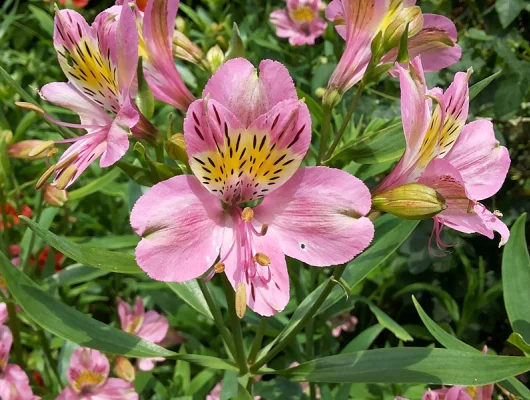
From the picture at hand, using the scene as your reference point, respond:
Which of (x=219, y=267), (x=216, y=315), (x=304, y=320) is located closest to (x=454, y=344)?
(x=304, y=320)

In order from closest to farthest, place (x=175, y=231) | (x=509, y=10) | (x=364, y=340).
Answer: (x=175, y=231), (x=364, y=340), (x=509, y=10)

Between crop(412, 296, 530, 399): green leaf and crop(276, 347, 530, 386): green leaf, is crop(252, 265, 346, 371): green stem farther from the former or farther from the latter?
crop(412, 296, 530, 399): green leaf

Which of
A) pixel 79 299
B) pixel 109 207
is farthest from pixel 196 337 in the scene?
pixel 109 207

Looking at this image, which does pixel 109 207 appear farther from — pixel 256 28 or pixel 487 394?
pixel 487 394

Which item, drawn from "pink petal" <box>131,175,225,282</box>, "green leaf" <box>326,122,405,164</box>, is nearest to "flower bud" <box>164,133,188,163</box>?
"pink petal" <box>131,175,225,282</box>

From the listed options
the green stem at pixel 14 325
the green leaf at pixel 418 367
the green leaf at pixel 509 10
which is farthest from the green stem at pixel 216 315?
the green leaf at pixel 509 10

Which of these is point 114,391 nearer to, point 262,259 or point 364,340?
point 364,340
